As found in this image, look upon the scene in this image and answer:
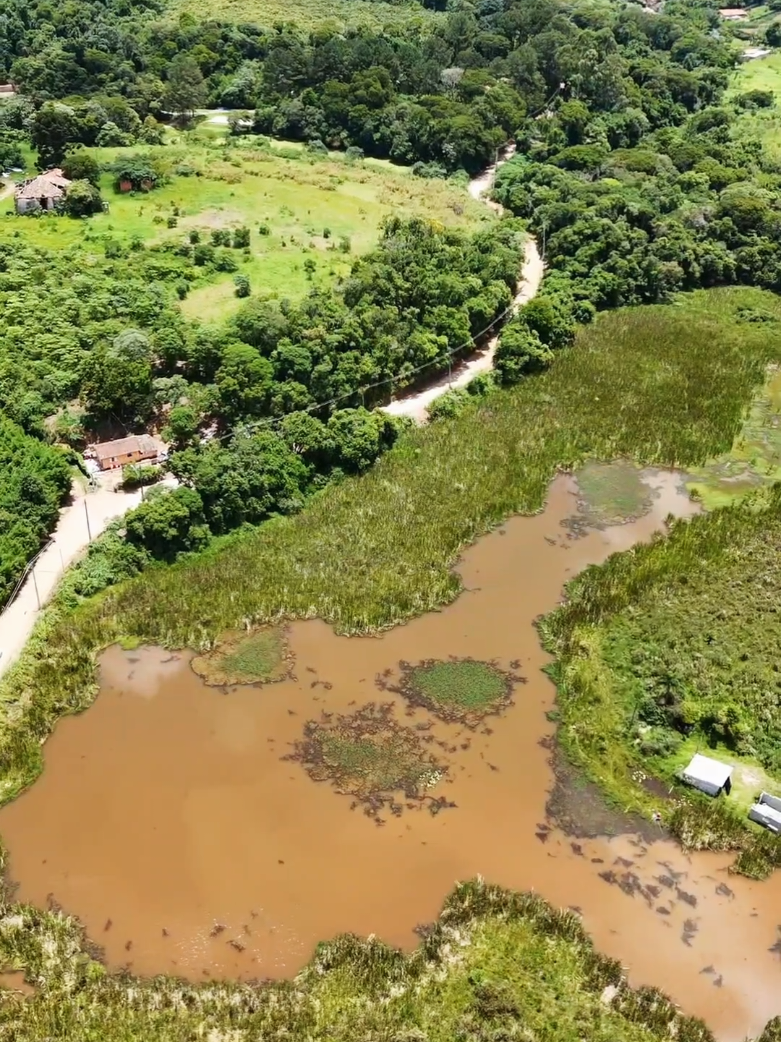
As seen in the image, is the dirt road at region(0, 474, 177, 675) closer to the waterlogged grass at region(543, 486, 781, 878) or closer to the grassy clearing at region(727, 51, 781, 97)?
the waterlogged grass at region(543, 486, 781, 878)

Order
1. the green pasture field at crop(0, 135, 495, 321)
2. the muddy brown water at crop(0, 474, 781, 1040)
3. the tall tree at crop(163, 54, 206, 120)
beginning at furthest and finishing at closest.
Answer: the tall tree at crop(163, 54, 206, 120) → the green pasture field at crop(0, 135, 495, 321) → the muddy brown water at crop(0, 474, 781, 1040)

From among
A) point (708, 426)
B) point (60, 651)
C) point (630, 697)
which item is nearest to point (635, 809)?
point (630, 697)

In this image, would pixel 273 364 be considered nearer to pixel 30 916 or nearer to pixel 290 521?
pixel 290 521

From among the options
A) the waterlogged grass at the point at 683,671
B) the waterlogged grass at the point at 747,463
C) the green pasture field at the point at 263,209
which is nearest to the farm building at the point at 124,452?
the green pasture field at the point at 263,209

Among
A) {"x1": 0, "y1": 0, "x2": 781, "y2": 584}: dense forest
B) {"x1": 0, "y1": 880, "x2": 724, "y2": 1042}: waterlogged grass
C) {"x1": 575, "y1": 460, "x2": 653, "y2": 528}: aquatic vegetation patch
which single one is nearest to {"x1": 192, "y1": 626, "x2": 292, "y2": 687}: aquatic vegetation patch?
{"x1": 0, "y1": 0, "x2": 781, "y2": 584}: dense forest

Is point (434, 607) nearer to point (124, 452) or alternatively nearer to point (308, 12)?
point (124, 452)

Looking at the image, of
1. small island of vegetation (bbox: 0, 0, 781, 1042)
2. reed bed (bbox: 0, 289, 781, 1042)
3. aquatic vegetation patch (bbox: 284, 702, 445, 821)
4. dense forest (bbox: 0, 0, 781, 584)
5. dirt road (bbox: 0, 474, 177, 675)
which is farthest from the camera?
dense forest (bbox: 0, 0, 781, 584)

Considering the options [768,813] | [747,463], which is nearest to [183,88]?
[747,463]
